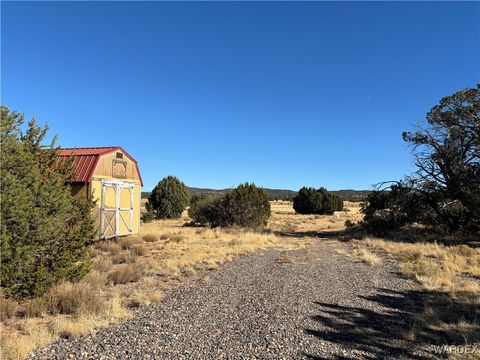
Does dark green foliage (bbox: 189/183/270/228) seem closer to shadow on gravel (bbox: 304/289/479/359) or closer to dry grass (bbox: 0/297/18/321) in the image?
shadow on gravel (bbox: 304/289/479/359)

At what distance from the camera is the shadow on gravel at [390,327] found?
5.52m

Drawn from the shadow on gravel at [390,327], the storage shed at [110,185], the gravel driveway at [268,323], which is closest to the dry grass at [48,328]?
the gravel driveway at [268,323]

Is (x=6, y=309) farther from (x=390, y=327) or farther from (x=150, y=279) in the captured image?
(x=390, y=327)

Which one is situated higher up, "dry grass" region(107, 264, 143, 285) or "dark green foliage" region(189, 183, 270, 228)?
"dark green foliage" region(189, 183, 270, 228)

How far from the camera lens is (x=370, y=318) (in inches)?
280

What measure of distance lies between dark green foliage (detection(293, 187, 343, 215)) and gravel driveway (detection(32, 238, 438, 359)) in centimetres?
4083

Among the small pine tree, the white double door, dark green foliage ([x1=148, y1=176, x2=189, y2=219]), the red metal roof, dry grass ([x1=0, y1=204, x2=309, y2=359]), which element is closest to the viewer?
dry grass ([x1=0, y1=204, x2=309, y2=359])

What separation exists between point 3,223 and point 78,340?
213cm

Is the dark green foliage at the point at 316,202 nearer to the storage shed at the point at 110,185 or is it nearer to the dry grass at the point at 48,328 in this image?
the storage shed at the point at 110,185

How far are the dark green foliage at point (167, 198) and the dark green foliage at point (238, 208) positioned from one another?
7.89 m

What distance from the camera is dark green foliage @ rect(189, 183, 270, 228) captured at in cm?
2775

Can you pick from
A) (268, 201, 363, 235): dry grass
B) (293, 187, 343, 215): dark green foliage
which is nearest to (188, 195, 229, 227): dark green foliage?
(268, 201, 363, 235): dry grass

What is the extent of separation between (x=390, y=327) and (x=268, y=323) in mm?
2107

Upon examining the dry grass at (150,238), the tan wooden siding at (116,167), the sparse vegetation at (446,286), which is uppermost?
→ the tan wooden siding at (116,167)
